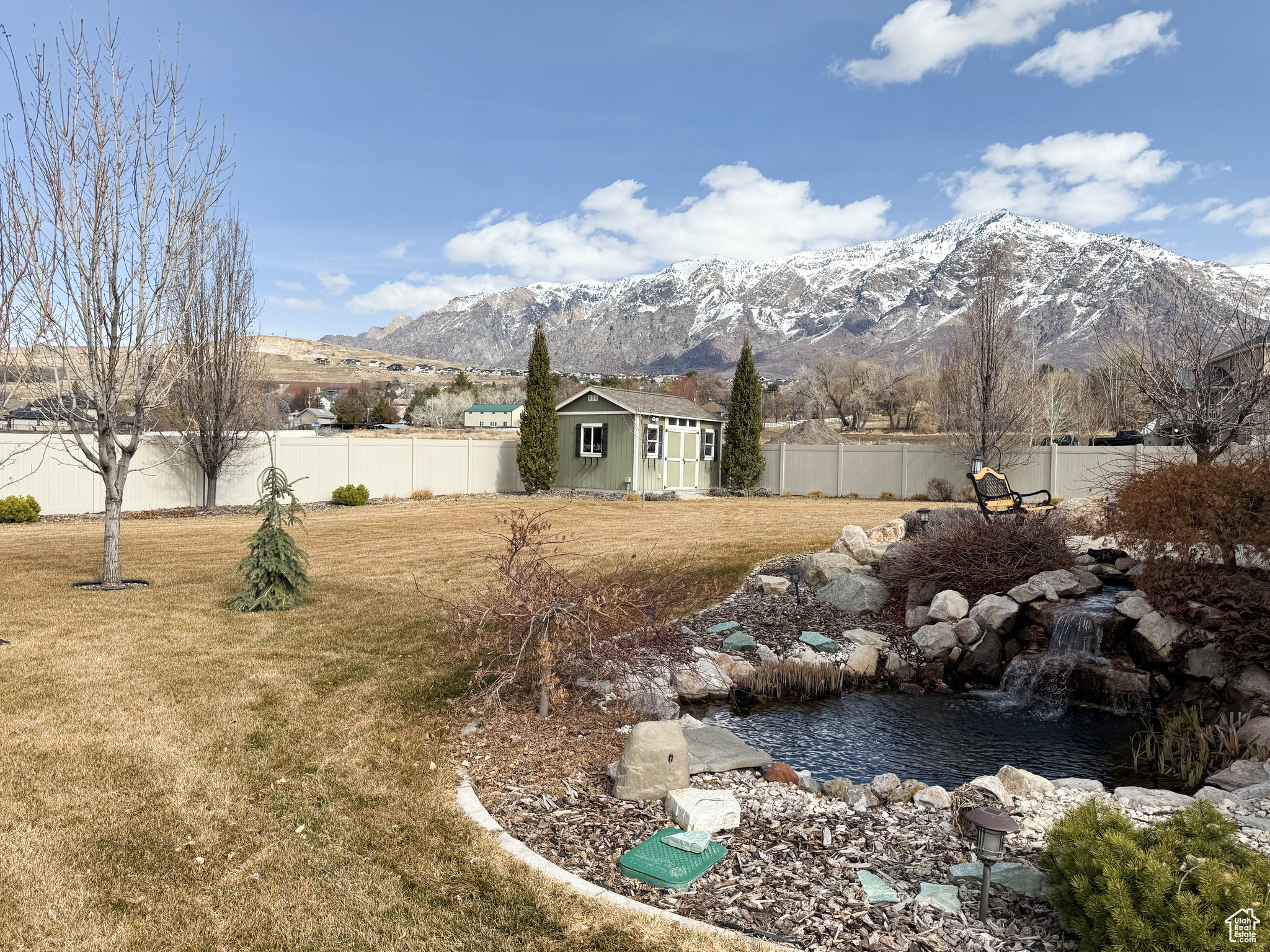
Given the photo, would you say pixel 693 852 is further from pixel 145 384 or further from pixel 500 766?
pixel 145 384

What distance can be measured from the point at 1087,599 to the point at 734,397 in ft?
57.4

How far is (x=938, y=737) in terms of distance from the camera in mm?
5629

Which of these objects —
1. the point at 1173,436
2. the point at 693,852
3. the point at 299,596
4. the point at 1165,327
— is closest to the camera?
the point at 693,852

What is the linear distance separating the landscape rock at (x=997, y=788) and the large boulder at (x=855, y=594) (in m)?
4.29

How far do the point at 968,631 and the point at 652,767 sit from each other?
456cm

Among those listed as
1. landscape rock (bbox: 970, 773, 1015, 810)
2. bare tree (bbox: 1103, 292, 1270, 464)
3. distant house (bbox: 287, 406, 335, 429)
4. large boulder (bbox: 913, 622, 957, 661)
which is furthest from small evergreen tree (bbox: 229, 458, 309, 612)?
distant house (bbox: 287, 406, 335, 429)

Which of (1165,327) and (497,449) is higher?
(1165,327)

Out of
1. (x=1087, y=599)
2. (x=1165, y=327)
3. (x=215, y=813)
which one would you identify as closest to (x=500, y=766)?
(x=215, y=813)

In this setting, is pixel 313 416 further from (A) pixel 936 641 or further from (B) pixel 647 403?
(A) pixel 936 641

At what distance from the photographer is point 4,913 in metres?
2.88

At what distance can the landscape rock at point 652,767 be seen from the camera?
3939mm

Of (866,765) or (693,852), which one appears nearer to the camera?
(693,852)

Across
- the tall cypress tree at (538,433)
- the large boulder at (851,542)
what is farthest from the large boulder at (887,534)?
the tall cypress tree at (538,433)

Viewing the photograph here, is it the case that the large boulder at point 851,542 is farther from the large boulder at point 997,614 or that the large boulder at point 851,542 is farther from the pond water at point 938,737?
the pond water at point 938,737
